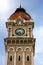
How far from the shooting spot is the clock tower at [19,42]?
227 feet

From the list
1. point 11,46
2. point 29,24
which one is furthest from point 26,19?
point 11,46

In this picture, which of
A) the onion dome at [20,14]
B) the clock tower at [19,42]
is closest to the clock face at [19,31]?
the clock tower at [19,42]

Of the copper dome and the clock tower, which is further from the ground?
the copper dome

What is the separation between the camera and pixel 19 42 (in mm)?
70125

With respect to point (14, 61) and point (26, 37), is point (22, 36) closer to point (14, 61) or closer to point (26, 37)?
point (26, 37)

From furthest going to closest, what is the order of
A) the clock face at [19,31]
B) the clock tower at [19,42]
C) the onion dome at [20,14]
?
the onion dome at [20,14]
the clock face at [19,31]
the clock tower at [19,42]

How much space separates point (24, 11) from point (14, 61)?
491 inches

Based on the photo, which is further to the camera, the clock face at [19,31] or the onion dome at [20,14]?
the onion dome at [20,14]

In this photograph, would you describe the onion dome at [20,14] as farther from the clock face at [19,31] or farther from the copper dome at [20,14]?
the clock face at [19,31]

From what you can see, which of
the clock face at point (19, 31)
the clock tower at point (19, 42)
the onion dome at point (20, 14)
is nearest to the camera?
the clock tower at point (19, 42)

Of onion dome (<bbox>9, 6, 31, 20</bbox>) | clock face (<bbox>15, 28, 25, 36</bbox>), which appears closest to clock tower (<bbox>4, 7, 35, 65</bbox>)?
clock face (<bbox>15, 28, 25, 36</bbox>)

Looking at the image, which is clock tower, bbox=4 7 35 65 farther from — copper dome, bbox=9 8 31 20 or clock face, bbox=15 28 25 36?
copper dome, bbox=9 8 31 20

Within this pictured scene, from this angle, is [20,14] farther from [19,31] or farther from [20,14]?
[19,31]

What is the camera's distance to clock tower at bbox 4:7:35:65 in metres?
69.1
